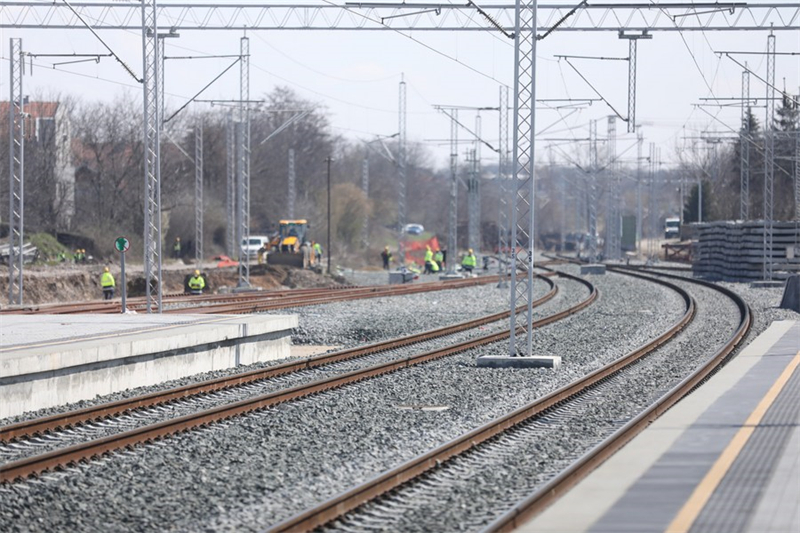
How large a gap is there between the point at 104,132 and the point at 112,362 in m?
71.8

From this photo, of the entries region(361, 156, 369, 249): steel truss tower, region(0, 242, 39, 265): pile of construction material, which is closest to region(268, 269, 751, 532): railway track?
region(0, 242, 39, 265): pile of construction material

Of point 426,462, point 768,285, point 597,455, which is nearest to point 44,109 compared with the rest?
point 768,285

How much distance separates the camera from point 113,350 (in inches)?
674

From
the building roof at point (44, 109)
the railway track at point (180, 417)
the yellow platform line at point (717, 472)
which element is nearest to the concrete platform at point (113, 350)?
the railway track at point (180, 417)

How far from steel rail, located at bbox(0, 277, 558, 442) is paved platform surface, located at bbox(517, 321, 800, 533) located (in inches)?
252

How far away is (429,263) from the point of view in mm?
70625

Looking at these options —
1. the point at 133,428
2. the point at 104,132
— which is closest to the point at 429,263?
the point at 104,132

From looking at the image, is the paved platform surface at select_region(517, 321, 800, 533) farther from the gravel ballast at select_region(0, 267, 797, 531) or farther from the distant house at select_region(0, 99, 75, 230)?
the distant house at select_region(0, 99, 75, 230)

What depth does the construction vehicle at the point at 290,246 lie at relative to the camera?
6538cm

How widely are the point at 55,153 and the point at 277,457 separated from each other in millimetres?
66295

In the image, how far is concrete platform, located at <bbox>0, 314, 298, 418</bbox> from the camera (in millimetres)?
15367

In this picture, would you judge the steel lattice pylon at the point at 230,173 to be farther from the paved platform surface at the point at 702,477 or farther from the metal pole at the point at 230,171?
the paved platform surface at the point at 702,477

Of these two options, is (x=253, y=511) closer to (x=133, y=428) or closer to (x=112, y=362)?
(x=133, y=428)

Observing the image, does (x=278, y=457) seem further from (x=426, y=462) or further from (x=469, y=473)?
(x=469, y=473)
